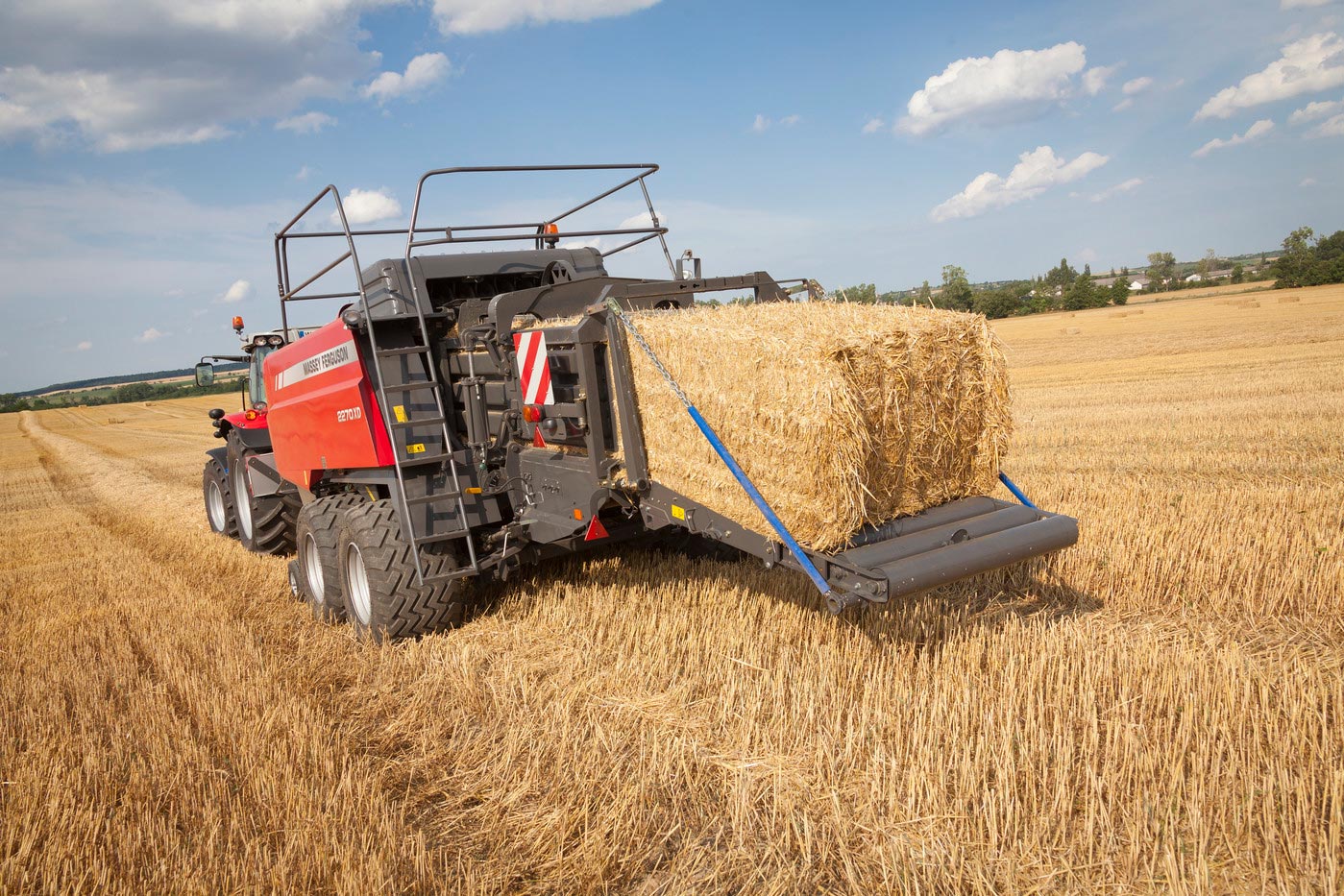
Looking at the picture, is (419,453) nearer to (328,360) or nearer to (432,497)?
(432,497)

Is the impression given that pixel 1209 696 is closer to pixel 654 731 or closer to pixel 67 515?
pixel 654 731

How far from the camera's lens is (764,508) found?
3428 millimetres

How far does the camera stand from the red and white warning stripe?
14.3 feet

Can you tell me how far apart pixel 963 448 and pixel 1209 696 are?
54.0 inches

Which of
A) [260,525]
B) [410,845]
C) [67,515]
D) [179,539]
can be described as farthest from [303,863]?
[67,515]

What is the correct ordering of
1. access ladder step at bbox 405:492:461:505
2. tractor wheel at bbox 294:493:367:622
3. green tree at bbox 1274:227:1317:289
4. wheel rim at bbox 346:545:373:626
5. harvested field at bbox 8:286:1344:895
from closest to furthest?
harvested field at bbox 8:286:1344:895
access ladder step at bbox 405:492:461:505
wheel rim at bbox 346:545:373:626
tractor wheel at bbox 294:493:367:622
green tree at bbox 1274:227:1317:289

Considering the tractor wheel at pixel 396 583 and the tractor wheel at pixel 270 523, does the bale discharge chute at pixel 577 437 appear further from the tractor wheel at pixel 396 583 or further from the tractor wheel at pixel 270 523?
the tractor wheel at pixel 270 523

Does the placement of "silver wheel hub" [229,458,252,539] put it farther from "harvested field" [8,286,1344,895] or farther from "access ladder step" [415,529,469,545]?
"access ladder step" [415,529,469,545]

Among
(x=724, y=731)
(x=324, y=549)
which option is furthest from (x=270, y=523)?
(x=724, y=731)

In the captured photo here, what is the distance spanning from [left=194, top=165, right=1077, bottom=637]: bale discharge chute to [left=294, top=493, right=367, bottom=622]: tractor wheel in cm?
2

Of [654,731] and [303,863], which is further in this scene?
[654,731]

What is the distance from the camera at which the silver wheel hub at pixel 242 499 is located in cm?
861

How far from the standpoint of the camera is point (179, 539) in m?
9.14

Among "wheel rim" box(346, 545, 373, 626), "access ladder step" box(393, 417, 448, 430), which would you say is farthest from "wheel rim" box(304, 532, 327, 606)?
"access ladder step" box(393, 417, 448, 430)
